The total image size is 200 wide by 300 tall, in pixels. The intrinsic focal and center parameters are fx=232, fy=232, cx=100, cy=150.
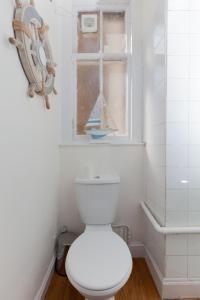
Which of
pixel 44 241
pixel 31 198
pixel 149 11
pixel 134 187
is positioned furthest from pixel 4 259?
pixel 149 11

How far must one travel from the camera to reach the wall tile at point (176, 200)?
145 cm

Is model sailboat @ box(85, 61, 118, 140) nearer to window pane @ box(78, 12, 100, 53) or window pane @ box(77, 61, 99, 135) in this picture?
window pane @ box(77, 61, 99, 135)

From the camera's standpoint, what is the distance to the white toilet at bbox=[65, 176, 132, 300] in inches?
42.6

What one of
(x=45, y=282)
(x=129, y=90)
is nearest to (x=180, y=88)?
(x=129, y=90)

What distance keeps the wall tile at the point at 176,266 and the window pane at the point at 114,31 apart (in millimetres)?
1727

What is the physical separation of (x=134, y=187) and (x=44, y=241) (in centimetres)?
86

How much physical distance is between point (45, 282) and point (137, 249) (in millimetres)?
831

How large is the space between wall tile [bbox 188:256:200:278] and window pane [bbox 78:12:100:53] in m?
1.79


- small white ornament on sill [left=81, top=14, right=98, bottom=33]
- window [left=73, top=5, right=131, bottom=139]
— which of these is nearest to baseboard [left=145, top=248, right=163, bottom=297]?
window [left=73, top=5, right=131, bottom=139]

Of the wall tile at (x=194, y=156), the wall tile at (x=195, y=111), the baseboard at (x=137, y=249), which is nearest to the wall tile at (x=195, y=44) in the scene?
the wall tile at (x=195, y=111)

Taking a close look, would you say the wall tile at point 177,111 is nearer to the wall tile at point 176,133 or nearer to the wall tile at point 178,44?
the wall tile at point 176,133

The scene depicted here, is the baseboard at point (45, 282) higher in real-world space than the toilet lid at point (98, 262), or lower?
lower

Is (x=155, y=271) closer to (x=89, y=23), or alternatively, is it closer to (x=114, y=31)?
(x=114, y=31)

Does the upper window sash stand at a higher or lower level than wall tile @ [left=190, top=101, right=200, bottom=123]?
higher
